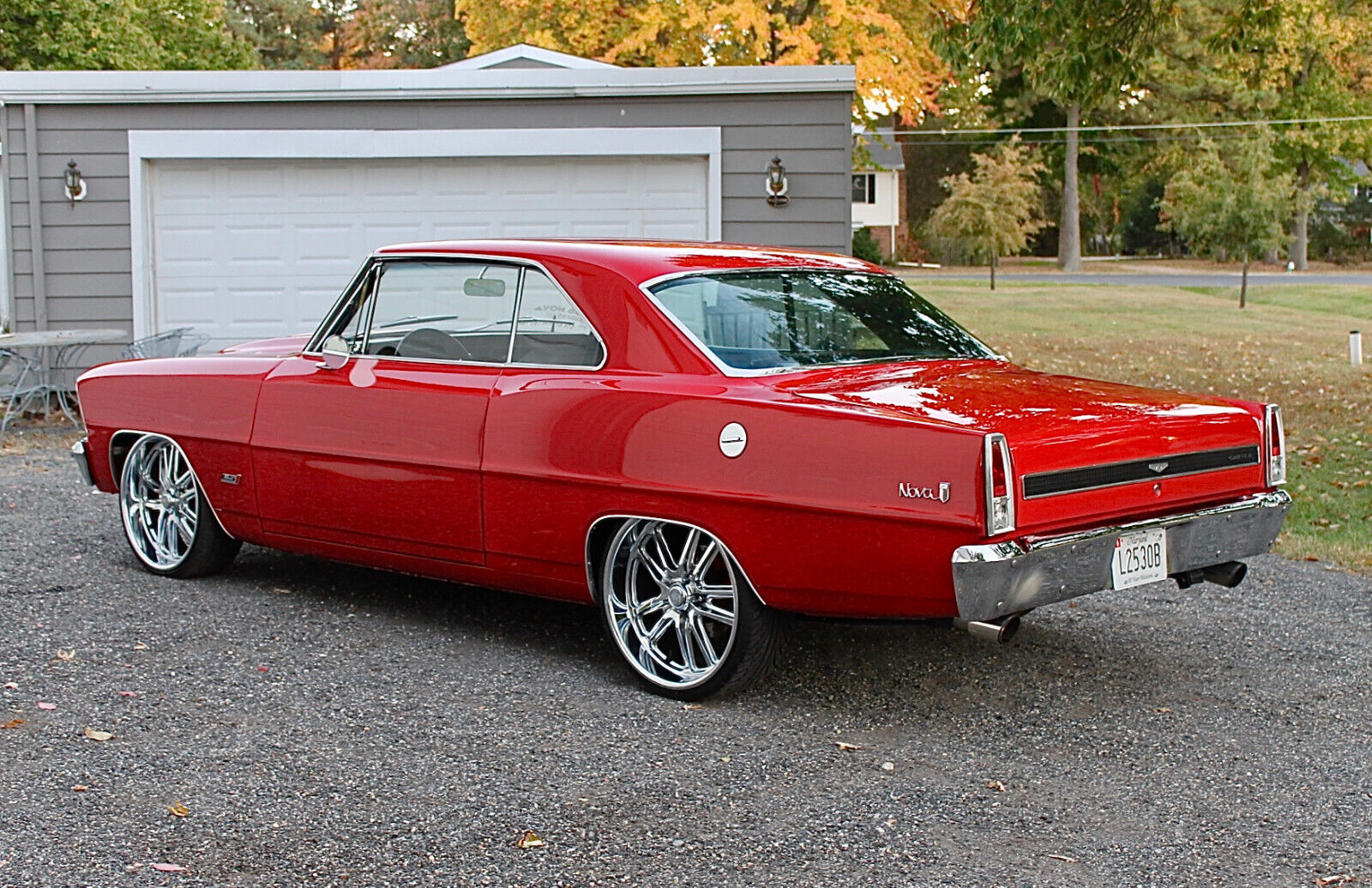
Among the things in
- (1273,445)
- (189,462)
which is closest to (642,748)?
(1273,445)

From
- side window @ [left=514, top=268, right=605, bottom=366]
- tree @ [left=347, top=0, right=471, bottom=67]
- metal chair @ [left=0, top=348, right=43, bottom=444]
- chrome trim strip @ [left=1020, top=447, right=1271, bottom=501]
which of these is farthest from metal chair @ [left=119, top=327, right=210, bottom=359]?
tree @ [left=347, top=0, right=471, bottom=67]

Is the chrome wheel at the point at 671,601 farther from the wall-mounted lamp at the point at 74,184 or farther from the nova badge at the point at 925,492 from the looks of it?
the wall-mounted lamp at the point at 74,184

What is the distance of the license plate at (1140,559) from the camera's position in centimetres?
476

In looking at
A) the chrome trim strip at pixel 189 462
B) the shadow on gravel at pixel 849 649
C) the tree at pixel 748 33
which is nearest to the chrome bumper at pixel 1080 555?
the shadow on gravel at pixel 849 649

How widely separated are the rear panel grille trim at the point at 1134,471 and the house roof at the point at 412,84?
7541 mm

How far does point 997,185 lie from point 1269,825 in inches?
1458

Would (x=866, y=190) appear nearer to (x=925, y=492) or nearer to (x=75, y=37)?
(x=75, y=37)

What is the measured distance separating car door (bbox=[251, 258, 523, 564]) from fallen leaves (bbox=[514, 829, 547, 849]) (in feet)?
5.77

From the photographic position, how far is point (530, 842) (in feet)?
12.8

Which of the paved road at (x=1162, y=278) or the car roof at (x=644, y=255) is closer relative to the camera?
the car roof at (x=644, y=255)

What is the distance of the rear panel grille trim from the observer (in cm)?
450

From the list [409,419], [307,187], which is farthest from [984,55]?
[409,419]

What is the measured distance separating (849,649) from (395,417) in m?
1.88

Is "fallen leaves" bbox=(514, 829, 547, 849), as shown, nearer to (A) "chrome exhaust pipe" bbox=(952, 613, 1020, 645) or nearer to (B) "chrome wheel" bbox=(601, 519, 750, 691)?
(B) "chrome wheel" bbox=(601, 519, 750, 691)
